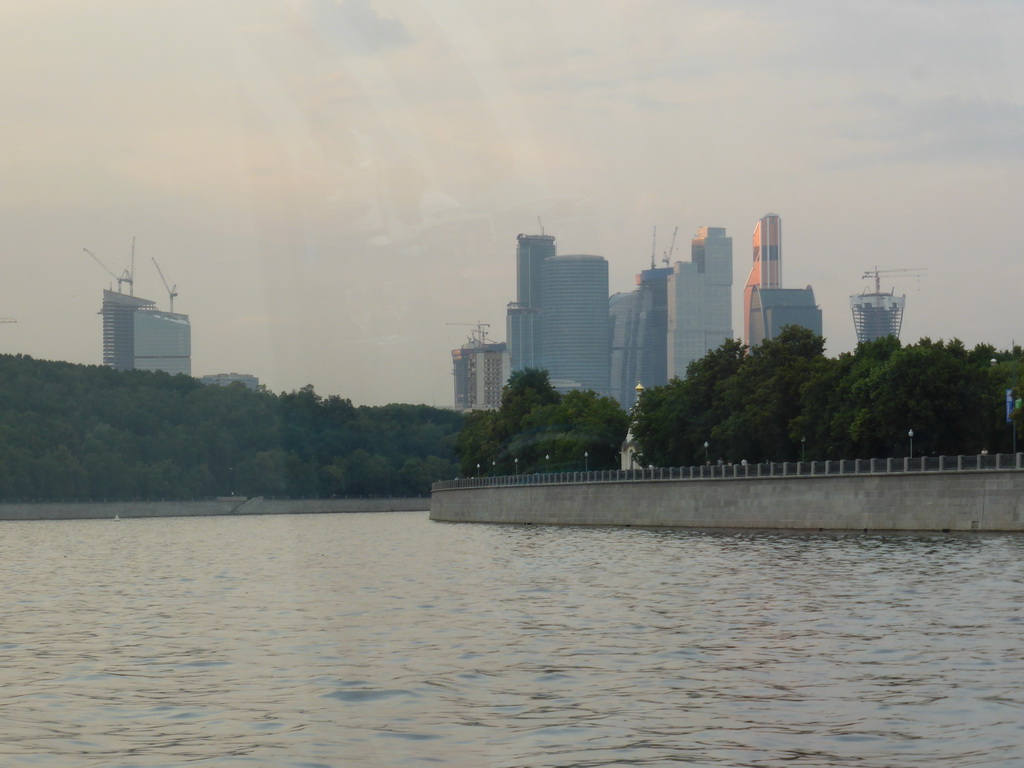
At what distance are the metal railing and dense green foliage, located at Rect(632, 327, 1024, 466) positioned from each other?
4.74 metres

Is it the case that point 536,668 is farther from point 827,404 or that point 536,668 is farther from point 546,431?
point 546,431

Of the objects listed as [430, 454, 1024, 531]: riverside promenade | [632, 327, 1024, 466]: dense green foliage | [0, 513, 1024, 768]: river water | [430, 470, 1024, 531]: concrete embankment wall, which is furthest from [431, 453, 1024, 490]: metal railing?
[0, 513, 1024, 768]: river water

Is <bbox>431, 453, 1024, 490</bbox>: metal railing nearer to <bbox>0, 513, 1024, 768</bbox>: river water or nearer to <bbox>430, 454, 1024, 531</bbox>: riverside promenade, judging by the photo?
<bbox>430, 454, 1024, 531</bbox>: riverside promenade

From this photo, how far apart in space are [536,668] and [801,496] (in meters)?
60.7

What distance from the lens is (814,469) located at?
3433 inches

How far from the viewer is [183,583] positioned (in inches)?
2271

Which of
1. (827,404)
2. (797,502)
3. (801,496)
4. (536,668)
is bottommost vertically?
(536,668)

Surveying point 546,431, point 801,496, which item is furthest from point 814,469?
point 546,431

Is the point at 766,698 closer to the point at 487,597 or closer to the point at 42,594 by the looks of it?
the point at 487,597

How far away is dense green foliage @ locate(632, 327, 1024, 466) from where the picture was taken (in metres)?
88.9

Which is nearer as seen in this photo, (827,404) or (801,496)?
(801,496)

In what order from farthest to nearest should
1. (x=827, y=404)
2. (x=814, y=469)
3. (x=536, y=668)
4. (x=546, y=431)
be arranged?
(x=546, y=431), (x=827, y=404), (x=814, y=469), (x=536, y=668)

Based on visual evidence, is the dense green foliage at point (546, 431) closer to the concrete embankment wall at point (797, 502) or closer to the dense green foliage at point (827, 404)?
the concrete embankment wall at point (797, 502)

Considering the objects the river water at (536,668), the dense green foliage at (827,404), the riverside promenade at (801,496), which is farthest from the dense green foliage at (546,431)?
the river water at (536,668)
